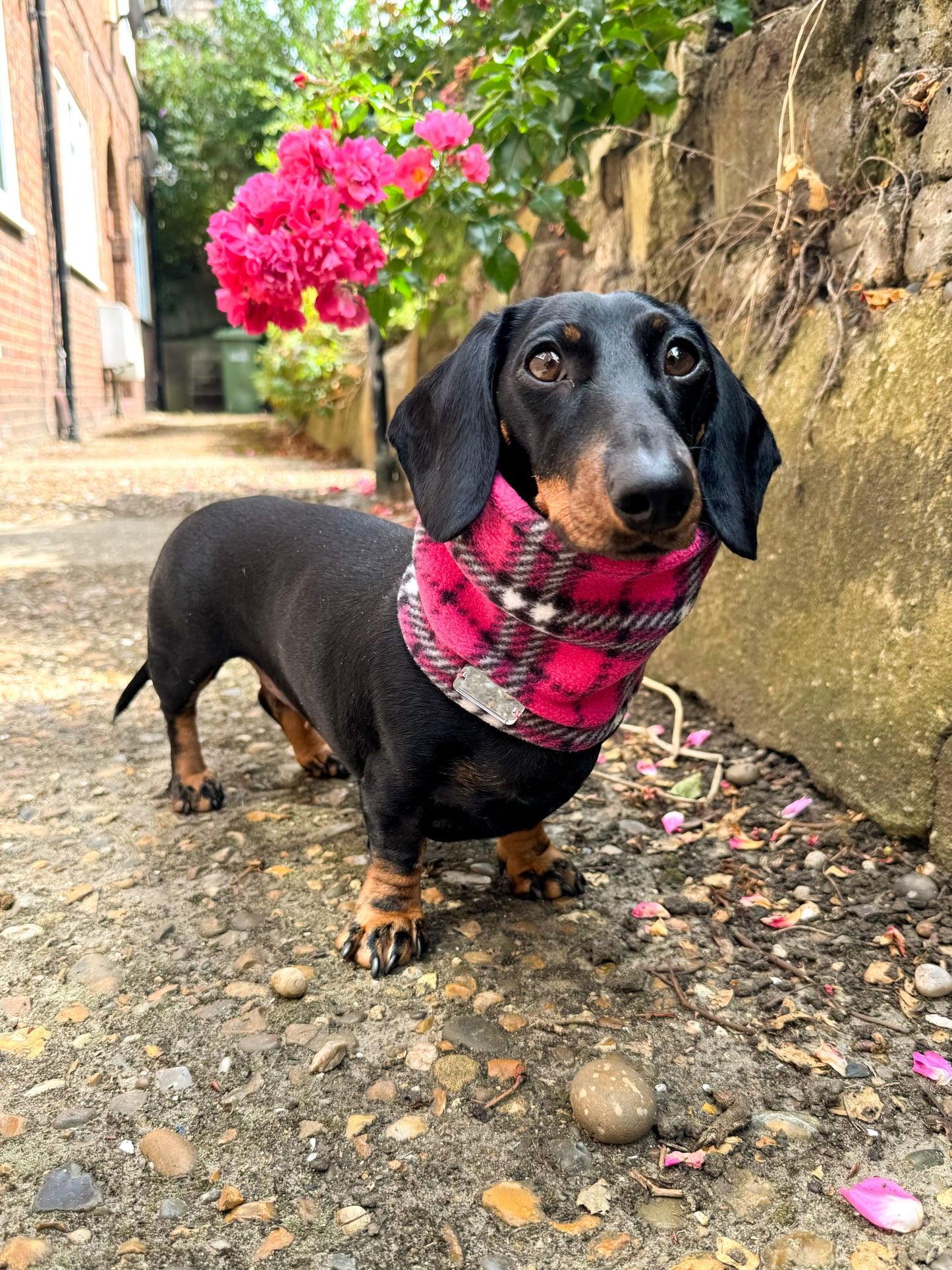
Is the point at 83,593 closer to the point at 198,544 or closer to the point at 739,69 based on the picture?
the point at 198,544

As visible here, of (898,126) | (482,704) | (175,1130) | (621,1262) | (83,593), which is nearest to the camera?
(621,1262)

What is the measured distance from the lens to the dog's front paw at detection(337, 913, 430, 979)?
192 cm

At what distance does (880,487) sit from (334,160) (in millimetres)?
1971

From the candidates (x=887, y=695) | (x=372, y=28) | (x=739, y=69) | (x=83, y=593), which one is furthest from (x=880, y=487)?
(x=372, y=28)

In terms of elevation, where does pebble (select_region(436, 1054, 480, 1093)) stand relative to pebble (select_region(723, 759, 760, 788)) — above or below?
below

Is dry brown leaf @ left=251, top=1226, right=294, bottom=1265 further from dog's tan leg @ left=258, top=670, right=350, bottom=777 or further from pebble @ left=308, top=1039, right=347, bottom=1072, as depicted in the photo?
dog's tan leg @ left=258, top=670, right=350, bottom=777

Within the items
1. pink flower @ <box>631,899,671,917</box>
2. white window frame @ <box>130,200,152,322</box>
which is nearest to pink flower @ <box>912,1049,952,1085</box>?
pink flower @ <box>631,899,671,917</box>

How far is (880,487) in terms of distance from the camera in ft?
7.23

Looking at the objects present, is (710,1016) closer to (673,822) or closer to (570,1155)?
→ (570,1155)

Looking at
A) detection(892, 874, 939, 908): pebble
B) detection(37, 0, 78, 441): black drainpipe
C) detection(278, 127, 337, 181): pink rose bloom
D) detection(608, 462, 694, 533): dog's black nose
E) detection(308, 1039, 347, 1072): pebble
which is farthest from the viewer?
detection(37, 0, 78, 441): black drainpipe

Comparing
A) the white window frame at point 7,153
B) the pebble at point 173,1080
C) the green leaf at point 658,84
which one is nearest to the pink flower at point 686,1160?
the pebble at point 173,1080

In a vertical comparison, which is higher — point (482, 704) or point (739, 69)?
point (739, 69)

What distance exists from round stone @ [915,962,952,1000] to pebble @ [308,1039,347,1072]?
1133 mm

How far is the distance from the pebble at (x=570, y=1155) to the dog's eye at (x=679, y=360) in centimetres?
129
